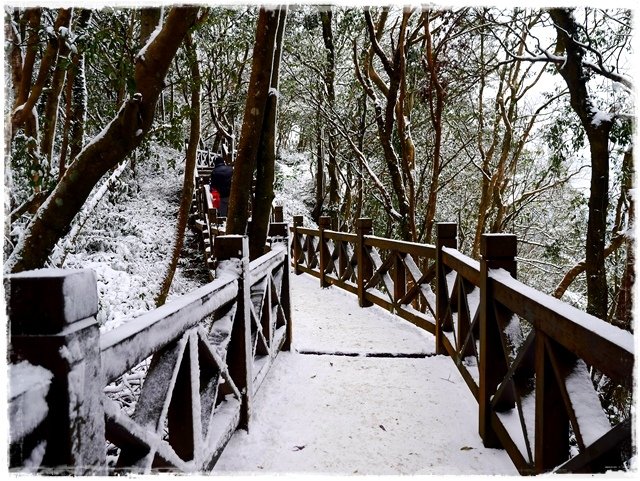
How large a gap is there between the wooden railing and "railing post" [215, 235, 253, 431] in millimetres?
1663

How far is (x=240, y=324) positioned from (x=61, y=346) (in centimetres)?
208

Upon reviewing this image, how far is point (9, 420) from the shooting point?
1.04 meters

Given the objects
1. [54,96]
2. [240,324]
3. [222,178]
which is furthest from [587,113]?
[222,178]

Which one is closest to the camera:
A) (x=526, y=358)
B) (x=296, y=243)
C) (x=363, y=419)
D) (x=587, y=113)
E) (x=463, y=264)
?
(x=526, y=358)

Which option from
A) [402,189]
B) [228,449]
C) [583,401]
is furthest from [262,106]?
[402,189]

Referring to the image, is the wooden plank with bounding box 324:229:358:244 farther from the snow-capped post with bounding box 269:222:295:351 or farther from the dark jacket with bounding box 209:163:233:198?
the snow-capped post with bounding box 269:222:295:351

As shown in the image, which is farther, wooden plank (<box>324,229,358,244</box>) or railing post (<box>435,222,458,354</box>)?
wooden plank (<box>324,229,358,244</box>)

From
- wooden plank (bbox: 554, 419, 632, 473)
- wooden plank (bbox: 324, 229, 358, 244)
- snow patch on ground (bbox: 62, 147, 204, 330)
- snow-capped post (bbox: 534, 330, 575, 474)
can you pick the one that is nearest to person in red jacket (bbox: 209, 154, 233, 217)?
snow patch on ground (bbox: 62, 147, 204, 330)

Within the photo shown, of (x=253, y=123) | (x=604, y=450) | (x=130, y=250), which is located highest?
(x=253, y=123)

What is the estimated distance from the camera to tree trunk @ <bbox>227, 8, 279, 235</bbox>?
510cm

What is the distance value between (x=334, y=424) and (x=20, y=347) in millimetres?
2808

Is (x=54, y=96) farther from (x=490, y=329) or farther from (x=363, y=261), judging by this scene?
(x=490, y=329)

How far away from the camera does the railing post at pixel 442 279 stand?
16.9ft

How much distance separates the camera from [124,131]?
3520 mm
